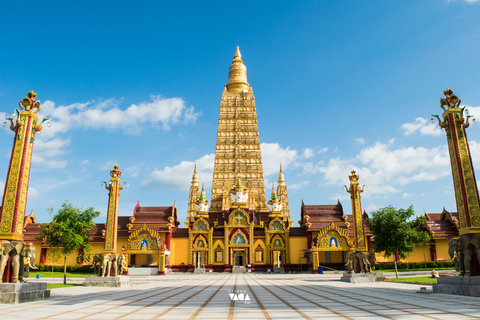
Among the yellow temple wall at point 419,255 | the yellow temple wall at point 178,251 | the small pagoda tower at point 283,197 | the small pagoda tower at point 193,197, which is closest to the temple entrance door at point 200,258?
the yellow temple wall at point 178,251

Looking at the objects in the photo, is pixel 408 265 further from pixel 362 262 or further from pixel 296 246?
pixel 362 262

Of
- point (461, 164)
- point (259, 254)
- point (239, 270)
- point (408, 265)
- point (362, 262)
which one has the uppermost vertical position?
point (461, 164)

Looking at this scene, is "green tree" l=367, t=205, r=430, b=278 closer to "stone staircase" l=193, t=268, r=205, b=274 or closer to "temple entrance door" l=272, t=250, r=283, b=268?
"temple entrance door" l=272, t=250, r=283, b=268

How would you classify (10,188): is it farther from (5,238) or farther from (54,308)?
(54,308)

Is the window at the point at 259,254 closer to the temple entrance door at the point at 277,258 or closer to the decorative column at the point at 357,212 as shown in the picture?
the temple entrance door at the point at 277,258

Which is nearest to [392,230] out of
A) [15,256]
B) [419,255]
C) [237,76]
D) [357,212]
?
[357,212]

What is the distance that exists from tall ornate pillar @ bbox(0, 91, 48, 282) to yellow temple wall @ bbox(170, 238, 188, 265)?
2972cm

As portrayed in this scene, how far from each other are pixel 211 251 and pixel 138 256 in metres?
7.86

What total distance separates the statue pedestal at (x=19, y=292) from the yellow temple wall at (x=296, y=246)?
32039 mm

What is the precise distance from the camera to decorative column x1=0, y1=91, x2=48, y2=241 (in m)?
11.6

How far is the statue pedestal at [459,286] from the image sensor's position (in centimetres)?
1130

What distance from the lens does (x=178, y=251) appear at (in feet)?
135

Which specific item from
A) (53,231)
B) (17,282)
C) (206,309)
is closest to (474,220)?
(206,309)

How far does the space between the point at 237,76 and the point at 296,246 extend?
3742cm
